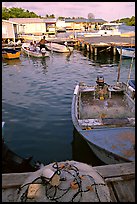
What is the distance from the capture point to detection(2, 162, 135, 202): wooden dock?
4.12 meters

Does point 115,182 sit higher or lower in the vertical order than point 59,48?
lower

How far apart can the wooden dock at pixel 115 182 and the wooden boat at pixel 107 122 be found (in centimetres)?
98

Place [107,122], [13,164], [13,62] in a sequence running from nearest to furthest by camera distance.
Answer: [13,164] → [107,122] → [13,62]

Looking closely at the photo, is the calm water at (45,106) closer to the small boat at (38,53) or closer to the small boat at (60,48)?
the small boat at (38,53)

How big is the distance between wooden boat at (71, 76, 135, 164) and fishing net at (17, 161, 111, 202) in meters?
2.68

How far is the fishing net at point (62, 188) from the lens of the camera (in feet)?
9.80

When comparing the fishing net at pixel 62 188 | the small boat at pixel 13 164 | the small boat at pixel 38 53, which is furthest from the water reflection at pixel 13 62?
the fishing net at pixel 62 188

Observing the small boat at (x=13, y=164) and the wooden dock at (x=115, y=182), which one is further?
the small boat at (x=13, y=164)

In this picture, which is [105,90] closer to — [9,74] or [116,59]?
[9,74]

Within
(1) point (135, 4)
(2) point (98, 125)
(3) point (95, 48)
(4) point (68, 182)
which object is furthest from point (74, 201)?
(3) point (95, 48)

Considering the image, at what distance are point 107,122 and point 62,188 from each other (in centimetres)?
482

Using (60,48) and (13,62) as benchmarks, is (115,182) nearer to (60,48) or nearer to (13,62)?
(13,62)

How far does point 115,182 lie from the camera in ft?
14.5

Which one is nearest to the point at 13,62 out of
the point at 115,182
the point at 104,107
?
the point at 104,107
